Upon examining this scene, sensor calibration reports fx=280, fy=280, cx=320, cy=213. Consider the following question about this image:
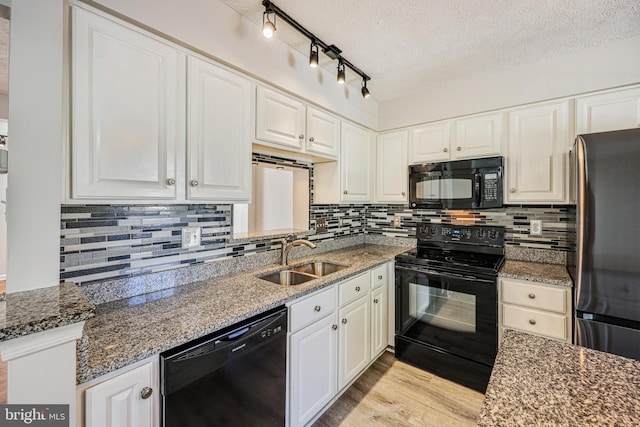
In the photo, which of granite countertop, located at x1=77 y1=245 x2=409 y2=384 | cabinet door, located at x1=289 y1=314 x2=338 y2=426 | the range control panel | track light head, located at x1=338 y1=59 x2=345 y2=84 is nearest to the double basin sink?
granite countertop, located at x1=77 y1=245 x2=409 y2=384

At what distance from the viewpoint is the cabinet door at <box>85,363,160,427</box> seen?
85cm

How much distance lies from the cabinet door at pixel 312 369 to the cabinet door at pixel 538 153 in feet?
5.75

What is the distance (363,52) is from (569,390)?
2084mm

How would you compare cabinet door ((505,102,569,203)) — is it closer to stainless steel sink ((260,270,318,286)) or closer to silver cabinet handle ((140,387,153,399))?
stainless steel sink ((260,270,318,286))

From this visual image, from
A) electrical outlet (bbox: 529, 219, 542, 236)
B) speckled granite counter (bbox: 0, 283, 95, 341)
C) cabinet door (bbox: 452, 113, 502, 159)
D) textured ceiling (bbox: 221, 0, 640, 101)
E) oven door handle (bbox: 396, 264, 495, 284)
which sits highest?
textured ceiling (bbox: 221, 0, 640, 101)

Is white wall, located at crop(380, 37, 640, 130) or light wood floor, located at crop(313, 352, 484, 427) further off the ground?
white wall, located at crop(380, 37, 640, 130)

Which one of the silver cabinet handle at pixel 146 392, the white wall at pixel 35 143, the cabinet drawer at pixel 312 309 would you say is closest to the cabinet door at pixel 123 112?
the white wall at pixel 35 143

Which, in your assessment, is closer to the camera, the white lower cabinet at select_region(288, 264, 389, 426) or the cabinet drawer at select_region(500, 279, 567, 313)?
the white lower cabinet at select_region(288, 264, 389, 426)

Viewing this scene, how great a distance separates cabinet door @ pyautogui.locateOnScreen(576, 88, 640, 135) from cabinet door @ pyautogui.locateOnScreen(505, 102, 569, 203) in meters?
0.09

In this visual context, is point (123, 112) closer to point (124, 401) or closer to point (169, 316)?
point (169, 316)

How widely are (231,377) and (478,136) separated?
2.45 m

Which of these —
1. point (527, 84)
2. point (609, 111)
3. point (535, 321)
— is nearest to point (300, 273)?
point (535, 321)

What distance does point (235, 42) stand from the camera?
1566 millimetres

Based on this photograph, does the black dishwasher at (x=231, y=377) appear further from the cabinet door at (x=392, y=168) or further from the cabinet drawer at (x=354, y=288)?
the cabinet door at (x=392, y=168)
